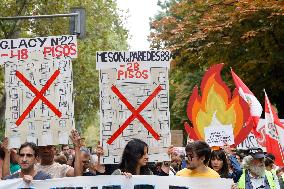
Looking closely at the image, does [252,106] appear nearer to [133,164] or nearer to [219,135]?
[219,135]

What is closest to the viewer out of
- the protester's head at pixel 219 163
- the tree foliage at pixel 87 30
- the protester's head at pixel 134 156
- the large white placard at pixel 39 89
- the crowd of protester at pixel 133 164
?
the protester's head at pixel 134 156

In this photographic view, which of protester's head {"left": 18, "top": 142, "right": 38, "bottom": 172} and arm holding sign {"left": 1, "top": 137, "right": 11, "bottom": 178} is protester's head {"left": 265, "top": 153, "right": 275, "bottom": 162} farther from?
protester's head {"left": 18, "top": 142, "right": 38, "bottom": 172}

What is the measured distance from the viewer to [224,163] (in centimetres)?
1000

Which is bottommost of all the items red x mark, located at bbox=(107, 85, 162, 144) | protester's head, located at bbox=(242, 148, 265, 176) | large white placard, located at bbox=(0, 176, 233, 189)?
large white placard, located at bbox=(0, 176, 233, 189)

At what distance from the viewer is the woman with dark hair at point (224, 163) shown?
9961 mm

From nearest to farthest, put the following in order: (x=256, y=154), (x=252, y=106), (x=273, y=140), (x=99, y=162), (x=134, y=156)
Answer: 1. (x=134, y=156)
2. (x=99, y=162)
3. (x=256, y=154)
4. (x=273, y=140)
5. (x=252, y=106)

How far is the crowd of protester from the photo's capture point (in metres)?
7.84

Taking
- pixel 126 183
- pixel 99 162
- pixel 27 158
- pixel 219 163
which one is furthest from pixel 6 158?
pixel 219 163

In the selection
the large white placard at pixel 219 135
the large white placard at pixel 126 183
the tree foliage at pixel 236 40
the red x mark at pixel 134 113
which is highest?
the tree foliage at pixel 236 40

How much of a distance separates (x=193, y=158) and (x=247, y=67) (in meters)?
17.0

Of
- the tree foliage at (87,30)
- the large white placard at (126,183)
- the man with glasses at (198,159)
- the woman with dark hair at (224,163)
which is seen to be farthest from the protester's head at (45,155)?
the tree foliage at (87,30)

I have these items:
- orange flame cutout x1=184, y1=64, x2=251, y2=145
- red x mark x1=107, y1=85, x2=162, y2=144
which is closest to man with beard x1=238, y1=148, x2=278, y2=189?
red x mark x1=107, y1=85, x2=162, y2=144

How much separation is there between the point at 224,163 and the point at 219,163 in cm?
8

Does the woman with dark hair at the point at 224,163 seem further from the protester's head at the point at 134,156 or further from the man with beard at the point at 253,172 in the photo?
the protester's head at the point at 134,156
